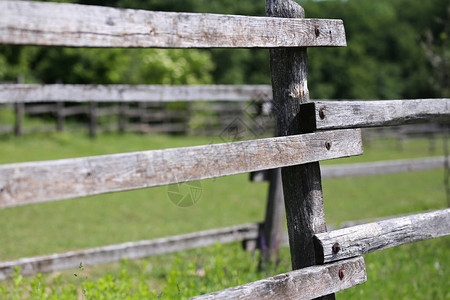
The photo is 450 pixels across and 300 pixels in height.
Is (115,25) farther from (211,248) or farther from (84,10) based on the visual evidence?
(211,248)

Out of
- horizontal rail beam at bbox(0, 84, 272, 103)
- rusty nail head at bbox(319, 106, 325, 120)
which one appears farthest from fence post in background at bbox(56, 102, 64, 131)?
rusty nail head at bbox(319, 106, 325, 120)

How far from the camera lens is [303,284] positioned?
229 cm

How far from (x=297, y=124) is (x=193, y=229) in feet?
17.9

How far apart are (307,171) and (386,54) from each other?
62.9m

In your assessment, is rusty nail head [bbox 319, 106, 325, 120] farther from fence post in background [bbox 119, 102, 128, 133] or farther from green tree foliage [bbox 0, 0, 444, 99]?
fence post in background [bbox 119, 102, 128, 133]

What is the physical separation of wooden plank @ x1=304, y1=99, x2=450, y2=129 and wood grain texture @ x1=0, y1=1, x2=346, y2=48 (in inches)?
13.7

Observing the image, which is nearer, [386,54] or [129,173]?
[129,173]

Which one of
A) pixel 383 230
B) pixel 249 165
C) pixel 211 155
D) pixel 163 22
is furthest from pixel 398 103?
pixel 163 22

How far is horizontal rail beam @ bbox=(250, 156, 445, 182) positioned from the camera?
4.98 metres

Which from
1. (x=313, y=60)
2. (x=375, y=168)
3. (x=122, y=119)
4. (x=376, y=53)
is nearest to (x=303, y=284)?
(x=375, y=168)

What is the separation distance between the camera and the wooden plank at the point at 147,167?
5.24ft

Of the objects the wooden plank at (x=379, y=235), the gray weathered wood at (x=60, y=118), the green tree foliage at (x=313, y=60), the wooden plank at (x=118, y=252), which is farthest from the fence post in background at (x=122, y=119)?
the wooden plank at (x=379, y=235)

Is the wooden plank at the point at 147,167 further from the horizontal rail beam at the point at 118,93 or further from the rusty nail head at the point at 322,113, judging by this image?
the horizontal rail beam at the point at 118,93

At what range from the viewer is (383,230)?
2.63 metres
